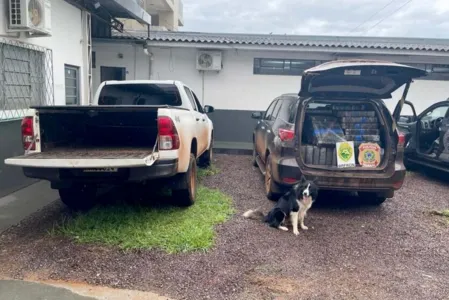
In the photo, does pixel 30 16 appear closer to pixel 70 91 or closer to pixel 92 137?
pixel 92 137

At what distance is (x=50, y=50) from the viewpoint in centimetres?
700

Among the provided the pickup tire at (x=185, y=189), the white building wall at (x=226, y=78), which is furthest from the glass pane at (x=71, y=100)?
the pickup tire at (x=185, y=189)

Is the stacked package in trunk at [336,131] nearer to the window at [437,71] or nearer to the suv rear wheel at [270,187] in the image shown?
the suv rear wheel at [270,187]

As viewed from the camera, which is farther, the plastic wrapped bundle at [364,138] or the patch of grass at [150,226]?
the plastic wrapped bundle at [364,138]

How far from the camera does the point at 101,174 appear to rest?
3.92 m

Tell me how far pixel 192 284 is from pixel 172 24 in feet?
72.8

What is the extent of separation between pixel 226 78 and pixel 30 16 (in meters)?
6.56

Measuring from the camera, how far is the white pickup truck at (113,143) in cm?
389

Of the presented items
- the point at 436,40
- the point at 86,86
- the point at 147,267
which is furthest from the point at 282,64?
A: the point at 147,267

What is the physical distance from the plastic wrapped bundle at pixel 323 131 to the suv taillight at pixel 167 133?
2367 millimetres

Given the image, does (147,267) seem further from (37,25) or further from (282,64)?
(282,64)

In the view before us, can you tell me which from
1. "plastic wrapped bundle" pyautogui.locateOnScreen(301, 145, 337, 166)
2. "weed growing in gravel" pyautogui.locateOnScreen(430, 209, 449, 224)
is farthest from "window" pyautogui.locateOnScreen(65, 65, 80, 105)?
"weed growing in gravel" pyautogui.locateOnScreen(430, 209, 449, 224)

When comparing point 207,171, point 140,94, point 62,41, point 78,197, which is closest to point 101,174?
point 78,197

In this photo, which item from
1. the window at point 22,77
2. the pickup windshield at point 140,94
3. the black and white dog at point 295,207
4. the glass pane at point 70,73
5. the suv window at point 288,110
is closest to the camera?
the black and white dog at point 295,207
